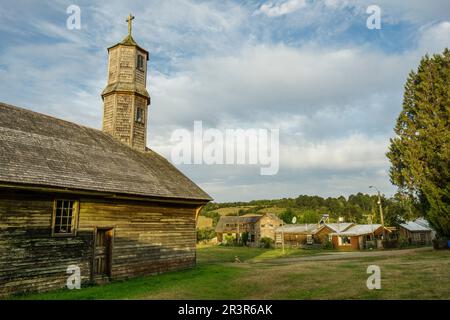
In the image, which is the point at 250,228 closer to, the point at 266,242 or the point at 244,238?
the point at 244,238

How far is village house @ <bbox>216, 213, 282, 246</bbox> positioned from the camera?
59469 mm

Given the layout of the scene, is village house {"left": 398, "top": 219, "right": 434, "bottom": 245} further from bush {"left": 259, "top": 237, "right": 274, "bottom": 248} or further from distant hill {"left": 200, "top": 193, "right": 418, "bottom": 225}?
bush {"left": 259, "top": 237, "right": 274, "bottom": 248}

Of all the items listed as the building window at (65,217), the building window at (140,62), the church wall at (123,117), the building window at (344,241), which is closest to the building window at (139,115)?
the church wall at (123,117)

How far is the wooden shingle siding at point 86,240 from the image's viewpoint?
37.7 ft

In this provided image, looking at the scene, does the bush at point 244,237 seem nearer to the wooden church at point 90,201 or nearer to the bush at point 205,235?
the bush at point 205,235

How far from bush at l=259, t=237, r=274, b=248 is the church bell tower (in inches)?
1399

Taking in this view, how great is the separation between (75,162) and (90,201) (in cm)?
197

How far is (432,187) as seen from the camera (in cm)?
2853

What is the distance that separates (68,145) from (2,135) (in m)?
2.98

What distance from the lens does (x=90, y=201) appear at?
552 inches

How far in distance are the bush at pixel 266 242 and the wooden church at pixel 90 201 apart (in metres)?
34.4

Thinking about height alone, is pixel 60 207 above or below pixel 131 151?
below
